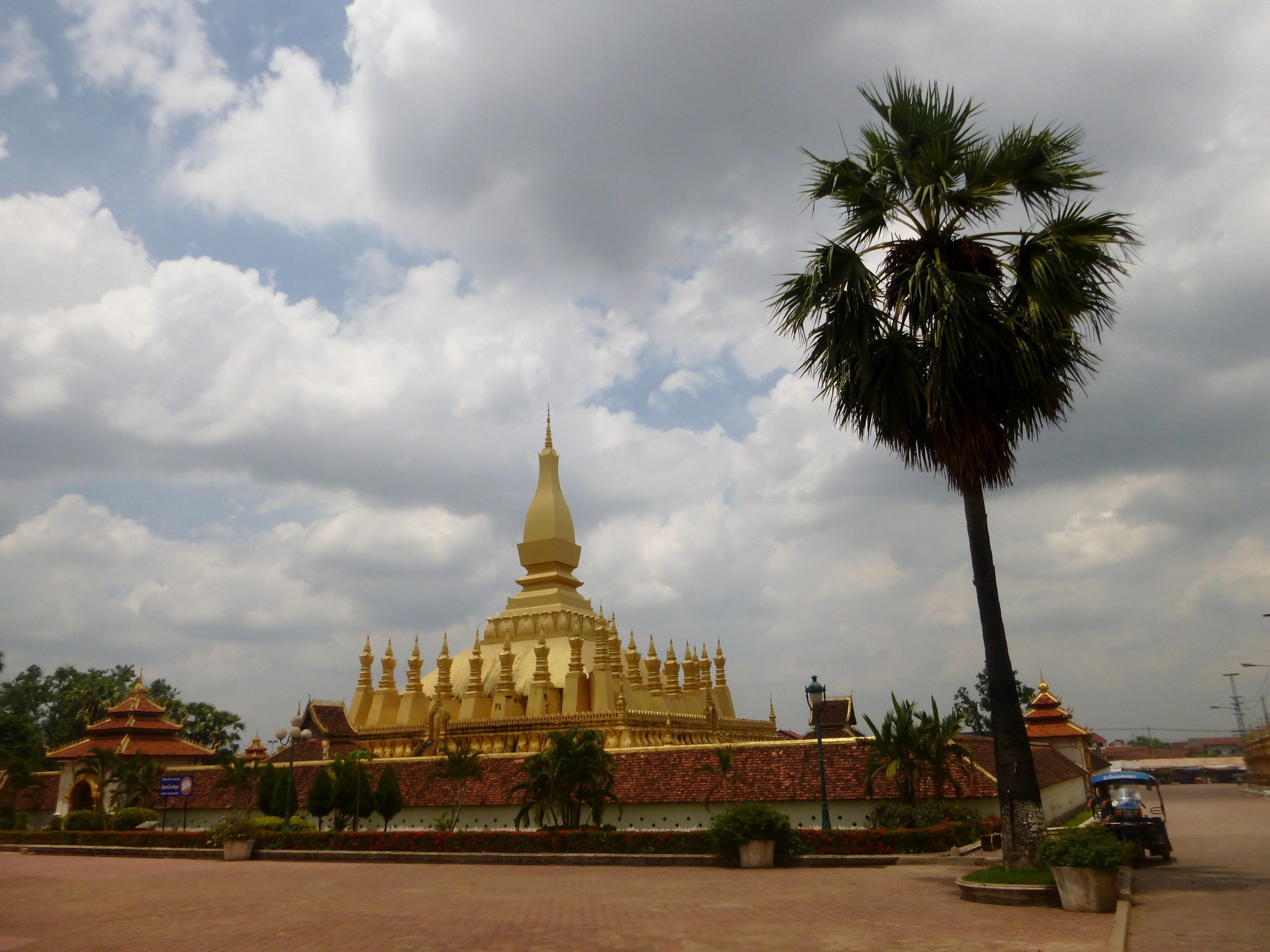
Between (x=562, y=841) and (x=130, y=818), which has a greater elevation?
(x=130, y=818)

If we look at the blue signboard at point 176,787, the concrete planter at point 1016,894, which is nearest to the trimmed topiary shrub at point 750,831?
the concrete planter at point 1016,894

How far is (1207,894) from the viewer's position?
42.4 ft

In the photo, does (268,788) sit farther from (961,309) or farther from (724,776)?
(961,309)

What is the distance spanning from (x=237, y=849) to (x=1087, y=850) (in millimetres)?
20001

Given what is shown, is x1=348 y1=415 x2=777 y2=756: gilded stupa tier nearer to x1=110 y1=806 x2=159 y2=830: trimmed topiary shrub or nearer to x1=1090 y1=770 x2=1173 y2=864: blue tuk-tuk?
x1=110 y1=806 x2=159 y2=830: trimmed topiary shrub

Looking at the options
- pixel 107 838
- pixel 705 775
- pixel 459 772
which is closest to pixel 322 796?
pixel 459 772

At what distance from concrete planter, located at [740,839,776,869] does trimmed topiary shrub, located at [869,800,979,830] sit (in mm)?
2968

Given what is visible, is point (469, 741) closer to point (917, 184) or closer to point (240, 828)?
point (240, 828)

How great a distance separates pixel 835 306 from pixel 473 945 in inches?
421

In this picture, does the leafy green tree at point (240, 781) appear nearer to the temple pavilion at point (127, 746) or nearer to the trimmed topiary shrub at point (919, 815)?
the temple pavilion at point (127, 746)

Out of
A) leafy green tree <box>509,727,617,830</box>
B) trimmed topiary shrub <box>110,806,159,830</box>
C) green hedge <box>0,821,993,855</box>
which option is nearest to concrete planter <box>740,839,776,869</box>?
green hedge <box>0,821,993,855</box>

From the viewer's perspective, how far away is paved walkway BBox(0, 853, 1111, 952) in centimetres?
1066

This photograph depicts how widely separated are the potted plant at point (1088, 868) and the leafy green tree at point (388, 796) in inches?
740

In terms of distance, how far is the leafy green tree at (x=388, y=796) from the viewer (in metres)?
26.1
